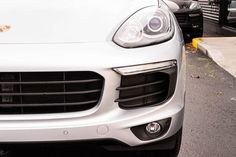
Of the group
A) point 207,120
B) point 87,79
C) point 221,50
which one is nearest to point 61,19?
point 87,79

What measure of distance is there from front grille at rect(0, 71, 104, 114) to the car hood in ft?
0.70

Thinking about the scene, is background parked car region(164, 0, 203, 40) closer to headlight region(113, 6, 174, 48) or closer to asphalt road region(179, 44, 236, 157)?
asphalt road region(179, 44, 236, 157)

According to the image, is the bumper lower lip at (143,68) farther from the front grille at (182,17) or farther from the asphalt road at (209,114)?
the front grille at (182,17)

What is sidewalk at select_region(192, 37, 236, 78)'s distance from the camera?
302 inches

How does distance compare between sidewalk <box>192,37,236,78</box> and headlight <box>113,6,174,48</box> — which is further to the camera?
sidewalk <box>192,37,236,78</box>

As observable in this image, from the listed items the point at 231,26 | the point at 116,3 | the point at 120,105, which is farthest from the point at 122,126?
the point at 231,26

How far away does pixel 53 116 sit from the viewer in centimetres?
273

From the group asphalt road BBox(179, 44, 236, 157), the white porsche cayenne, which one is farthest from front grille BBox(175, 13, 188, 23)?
the white porsche cayenne

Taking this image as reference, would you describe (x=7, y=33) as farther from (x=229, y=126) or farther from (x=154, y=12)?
(x=229, y=126)

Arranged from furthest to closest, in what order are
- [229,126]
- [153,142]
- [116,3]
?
[229,126], [116,3], [153,142]

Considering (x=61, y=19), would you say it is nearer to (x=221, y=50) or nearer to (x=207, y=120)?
(x=207, y=120)

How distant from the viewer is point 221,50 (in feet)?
29.5

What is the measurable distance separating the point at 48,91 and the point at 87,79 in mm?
224

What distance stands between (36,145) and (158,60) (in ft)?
2.71
